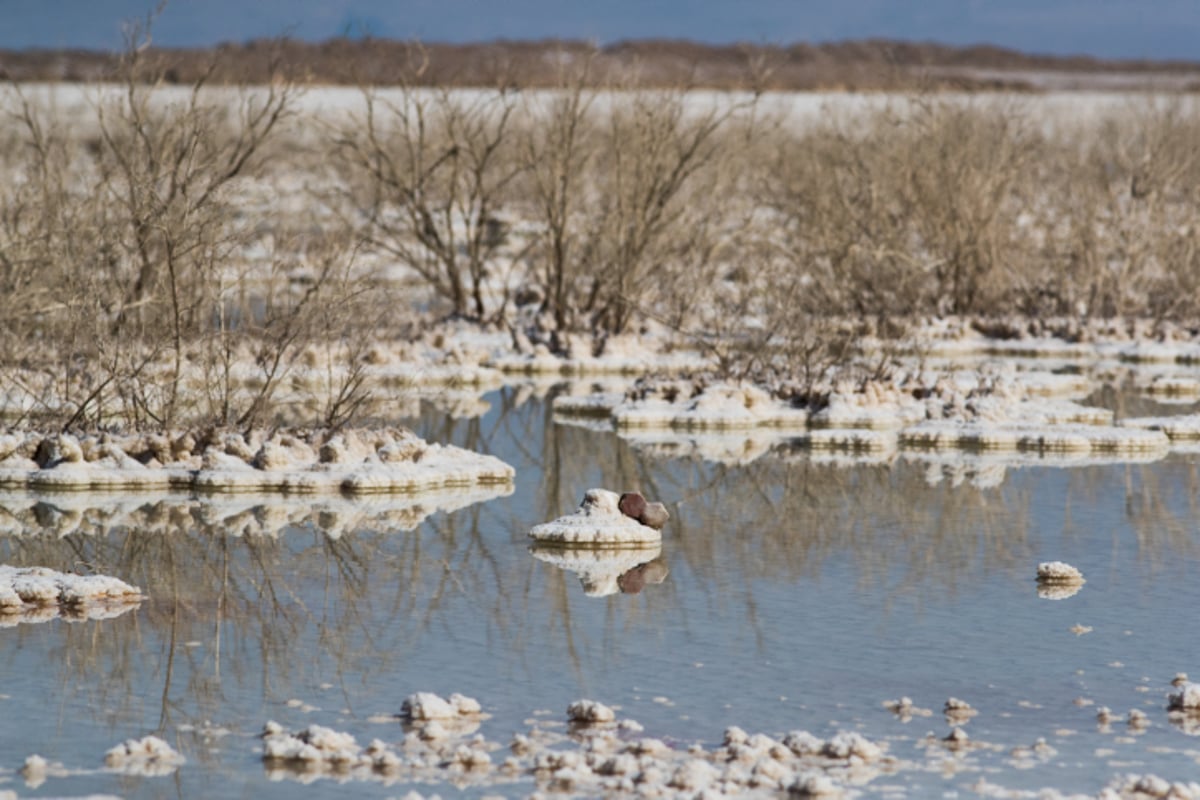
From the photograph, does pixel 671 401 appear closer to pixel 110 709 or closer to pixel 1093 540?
pixel 1093 540

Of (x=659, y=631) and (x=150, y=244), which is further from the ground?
(x=150, y=244)

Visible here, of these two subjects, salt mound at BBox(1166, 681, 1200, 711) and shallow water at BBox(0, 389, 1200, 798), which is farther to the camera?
salt mound at BBox(1166, 681, 1200, 711)

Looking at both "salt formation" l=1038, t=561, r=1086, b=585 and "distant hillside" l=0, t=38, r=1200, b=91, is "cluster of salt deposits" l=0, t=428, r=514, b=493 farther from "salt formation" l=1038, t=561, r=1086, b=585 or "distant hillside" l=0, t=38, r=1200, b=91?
"distant hillside" l=0, t=38, r=1200, b=91

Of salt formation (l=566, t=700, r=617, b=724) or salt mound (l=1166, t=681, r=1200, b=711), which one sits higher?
salt mound (l=1166, t=681, r=1200, b=711)

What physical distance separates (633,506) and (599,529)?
0.56 m

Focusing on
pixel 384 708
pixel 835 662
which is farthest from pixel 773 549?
pixel 384 708

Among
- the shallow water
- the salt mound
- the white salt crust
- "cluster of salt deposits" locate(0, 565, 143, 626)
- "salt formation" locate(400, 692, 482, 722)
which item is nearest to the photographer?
the shallow water

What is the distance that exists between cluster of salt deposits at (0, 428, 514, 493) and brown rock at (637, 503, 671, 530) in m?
2.78

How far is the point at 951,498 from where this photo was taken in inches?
752

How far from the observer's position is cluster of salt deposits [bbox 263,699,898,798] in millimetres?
9625

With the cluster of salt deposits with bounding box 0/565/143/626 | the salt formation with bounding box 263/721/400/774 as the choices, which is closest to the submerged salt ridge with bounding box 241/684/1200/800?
the salt formation with bounding box 263/721/400/774

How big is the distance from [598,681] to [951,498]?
794 centimetres

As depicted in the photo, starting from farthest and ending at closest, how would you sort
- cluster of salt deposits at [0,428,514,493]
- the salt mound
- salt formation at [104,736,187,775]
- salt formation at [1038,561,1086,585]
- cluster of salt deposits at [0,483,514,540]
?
cluster of salt deposits at [0,428,514,493]
cluster of salt deposits at [0,483,514,540]
salt formation at [1038,561,1086,585]
the salt mound
salt formation at [104,736,187,775]

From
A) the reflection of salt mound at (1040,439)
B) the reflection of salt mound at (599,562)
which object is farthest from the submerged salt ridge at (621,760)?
the reflection of salt mound at (1040,439)
